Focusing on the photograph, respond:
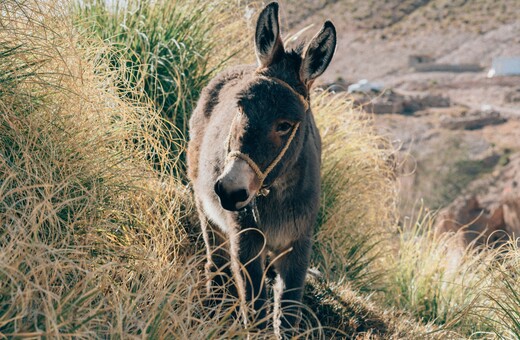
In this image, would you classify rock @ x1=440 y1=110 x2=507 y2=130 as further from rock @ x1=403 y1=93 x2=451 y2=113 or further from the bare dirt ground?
rock @ x1=403 y1=93 x2=451 y2=113

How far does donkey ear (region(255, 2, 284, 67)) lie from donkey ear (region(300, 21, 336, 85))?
0.53 ft

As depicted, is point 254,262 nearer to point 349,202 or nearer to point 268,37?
point 268,37

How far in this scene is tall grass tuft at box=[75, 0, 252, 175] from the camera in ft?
18.6

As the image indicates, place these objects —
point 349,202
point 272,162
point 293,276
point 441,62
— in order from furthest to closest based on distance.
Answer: point 441,62 < point 349,202 < point 293,276 < point 272,162

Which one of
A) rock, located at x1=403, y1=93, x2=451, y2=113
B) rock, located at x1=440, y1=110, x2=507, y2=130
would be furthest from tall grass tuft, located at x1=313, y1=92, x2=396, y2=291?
rock, located at x1=403, y1=93, x2=451, y2=113

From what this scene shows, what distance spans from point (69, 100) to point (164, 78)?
180cm

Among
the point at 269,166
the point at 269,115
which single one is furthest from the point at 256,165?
the point at 269,115

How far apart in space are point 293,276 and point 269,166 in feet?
2.65

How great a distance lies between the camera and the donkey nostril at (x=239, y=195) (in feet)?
9.63

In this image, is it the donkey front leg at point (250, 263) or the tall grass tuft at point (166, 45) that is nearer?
the donkey front leg at point (250, 263)

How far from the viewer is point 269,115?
125 inches

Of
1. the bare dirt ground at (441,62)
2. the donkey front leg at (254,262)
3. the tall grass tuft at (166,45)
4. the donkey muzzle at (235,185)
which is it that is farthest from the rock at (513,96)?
the donkey muzzle at (235,185)

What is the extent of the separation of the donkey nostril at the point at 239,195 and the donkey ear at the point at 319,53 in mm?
829

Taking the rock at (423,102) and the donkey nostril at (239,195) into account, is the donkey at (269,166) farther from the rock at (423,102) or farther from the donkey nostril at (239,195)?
the rock at (423,102)
